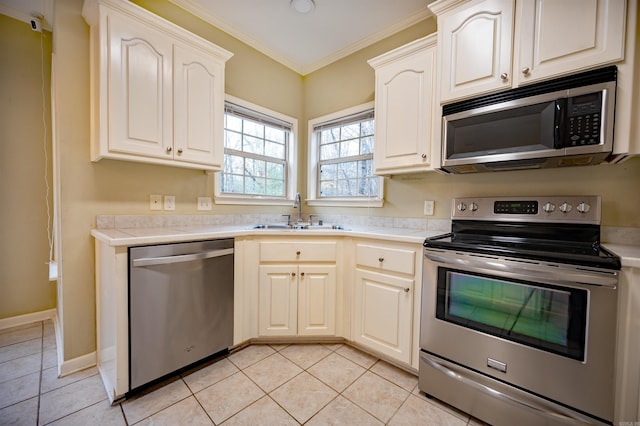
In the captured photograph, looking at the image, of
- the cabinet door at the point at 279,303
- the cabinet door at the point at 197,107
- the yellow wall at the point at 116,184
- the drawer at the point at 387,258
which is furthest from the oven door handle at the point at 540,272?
the cabinet door at the point at 197,107

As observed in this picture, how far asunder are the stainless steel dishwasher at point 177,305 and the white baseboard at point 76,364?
2.04 feet

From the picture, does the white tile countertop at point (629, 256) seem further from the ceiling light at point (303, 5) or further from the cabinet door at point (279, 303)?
the ceiling light at point (303, 5)

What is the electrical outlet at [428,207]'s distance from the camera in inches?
84.5

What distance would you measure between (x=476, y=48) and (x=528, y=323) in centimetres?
159

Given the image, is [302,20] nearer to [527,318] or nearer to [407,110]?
[407,110]

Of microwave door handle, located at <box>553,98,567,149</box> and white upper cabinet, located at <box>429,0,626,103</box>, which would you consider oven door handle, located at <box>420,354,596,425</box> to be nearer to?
microwave door handle, located at <box>553,98,567,149</box>

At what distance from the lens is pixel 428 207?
85.2 inches

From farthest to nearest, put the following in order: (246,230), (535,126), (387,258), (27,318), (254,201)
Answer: (254,201) < (27,318) < (246,230) < (387,258) < (535,126)

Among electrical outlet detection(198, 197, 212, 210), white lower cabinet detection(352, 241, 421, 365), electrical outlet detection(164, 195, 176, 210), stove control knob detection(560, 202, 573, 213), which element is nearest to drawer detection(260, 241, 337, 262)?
white lower cabinet detection(352, 241, 421, 365)

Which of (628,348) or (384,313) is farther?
(384,313)

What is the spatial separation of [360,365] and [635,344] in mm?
1391

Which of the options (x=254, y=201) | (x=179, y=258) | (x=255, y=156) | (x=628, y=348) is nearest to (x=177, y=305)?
(x=179, y=258)

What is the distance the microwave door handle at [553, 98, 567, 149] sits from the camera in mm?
1341

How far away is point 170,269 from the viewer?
1.52m
